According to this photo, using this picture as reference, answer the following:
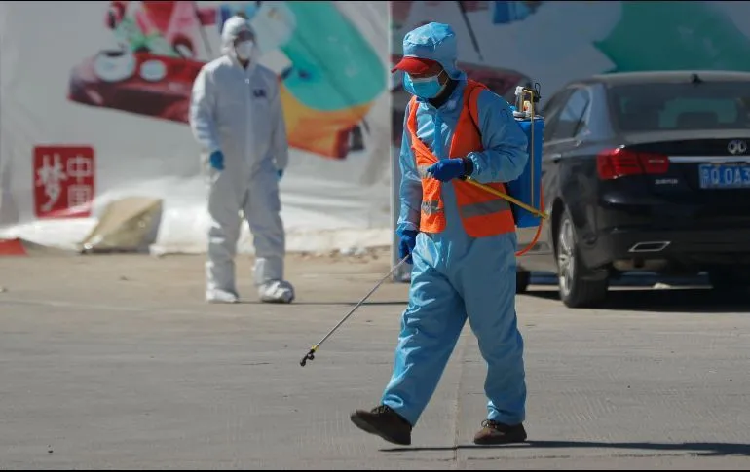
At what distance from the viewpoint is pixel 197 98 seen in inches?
530

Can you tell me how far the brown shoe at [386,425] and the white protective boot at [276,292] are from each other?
6552 mm

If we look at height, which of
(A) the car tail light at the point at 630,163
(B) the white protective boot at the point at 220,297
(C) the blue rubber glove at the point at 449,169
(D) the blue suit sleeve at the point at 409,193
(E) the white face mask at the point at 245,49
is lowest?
(B) the white protective boot at the point at 220,297

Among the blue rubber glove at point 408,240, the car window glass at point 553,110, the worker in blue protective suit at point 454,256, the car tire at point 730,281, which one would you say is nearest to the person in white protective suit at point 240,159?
the car window glass at point 553,110

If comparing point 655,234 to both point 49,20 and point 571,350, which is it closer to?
point 571,350

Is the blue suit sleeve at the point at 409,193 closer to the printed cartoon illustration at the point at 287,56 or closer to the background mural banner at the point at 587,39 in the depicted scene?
the background mural banner at the point at 587,39

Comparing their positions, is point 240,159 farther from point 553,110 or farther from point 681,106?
point 681,106

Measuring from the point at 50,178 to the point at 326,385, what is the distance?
9.81 meters

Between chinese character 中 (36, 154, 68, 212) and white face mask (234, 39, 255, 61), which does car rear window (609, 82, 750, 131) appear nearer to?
white face mask (234, 39, 255, 61)

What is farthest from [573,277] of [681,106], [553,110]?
[553,110]

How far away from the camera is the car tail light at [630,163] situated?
11633 mm

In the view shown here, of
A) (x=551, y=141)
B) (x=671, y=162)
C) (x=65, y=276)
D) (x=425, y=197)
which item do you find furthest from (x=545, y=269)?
(x=425, y=197)

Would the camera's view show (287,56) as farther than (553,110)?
Yes

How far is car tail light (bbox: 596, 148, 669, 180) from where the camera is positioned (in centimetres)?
1163

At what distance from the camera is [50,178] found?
17969 millimetres
